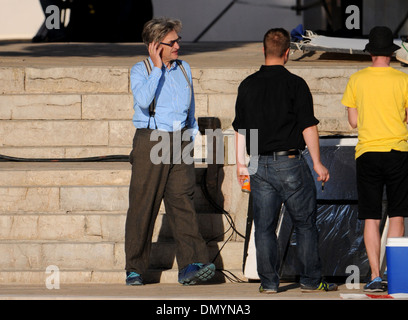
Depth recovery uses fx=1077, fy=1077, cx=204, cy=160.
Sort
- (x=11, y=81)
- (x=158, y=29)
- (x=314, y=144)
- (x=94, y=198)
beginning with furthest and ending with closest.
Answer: (x=11, y=81), (x=94, y=198), (x=158, y=29), (x=314, y=144)

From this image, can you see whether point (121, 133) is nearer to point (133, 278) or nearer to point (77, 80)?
point (77, 80)

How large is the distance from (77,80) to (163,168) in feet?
10.7

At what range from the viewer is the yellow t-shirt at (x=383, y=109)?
25.9ft

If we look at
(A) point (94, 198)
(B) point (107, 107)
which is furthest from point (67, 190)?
(B) point (107, 107)

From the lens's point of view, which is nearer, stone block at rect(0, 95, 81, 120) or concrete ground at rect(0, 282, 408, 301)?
concrete ground at rect(0, 282, 408, 301)

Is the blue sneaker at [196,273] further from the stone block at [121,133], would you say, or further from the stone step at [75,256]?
the stone block at [121,133]

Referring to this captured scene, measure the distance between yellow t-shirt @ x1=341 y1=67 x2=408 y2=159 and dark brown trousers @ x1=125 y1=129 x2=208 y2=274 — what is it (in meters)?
1.53

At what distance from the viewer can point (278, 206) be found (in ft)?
26.1

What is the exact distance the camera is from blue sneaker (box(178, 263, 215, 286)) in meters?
8.46

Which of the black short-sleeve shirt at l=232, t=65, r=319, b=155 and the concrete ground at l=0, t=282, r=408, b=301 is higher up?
the black short-sleeve shirt at l=232, t=65, r=319, b=155

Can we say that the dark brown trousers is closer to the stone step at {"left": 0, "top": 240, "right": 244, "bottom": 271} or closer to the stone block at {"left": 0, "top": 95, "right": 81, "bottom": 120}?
the stone step at {"left": 0, "top": 240, "right": 244, "bottom": 271}

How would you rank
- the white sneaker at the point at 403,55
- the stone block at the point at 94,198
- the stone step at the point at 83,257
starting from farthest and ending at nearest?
the white sneaker at the point at 403,55 < the stone block at the point at 94,198 < the stone step at the point at 83,257

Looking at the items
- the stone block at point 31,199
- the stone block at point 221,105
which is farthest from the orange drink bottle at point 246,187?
the stone block at point 221,105

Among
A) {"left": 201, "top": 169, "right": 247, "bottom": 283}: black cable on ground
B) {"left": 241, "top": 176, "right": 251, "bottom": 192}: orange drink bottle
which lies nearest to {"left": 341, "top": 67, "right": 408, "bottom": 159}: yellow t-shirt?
{"left": 241, "top": 176, "right": 251, "bottom": 192}: orange drink bottle
